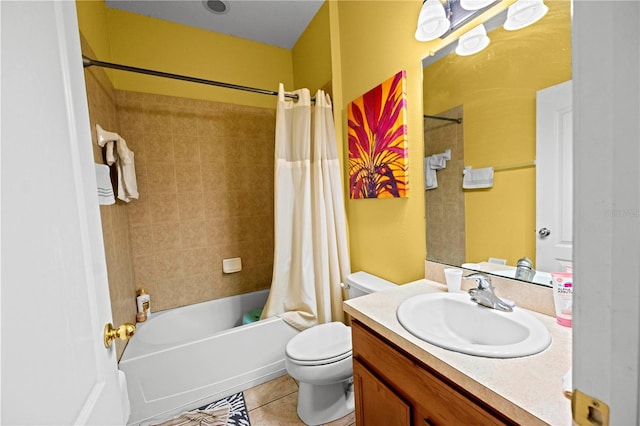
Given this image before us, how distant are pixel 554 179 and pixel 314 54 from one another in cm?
199

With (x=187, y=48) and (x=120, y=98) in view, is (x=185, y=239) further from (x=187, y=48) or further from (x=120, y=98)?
(x=187, y=48)

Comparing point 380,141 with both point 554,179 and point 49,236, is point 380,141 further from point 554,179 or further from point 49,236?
point 49,236

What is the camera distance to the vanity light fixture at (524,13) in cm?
90

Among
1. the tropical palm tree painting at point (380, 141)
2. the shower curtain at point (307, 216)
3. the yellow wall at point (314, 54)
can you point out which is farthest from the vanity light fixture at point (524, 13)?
the yellow wall at point (314, 54)

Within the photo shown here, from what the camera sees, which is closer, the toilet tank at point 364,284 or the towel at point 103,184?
the towel at point 103,184

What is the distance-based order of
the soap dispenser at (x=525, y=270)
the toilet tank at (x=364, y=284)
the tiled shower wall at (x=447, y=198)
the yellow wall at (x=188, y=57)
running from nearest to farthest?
the soap dispenser at (x=525, y=270), the tiled shower wall at (x=447, y=198), the toilet tank at (x=364, y=284), the yellow wall at (x=188, y=57)

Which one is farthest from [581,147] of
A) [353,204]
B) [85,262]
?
[353,204]

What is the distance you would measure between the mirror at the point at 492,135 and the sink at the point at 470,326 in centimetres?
21

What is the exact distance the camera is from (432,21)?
3.76 feet

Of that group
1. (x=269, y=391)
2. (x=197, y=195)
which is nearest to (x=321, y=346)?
(x=269, y=391)

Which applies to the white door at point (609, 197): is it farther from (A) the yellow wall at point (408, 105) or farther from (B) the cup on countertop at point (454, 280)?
(A) the yellow wall at point (408, 105)

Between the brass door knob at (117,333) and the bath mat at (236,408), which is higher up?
the brass door knob at (117,333)

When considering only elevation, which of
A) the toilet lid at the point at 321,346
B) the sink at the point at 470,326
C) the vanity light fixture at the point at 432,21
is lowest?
the toilet lid at the point at 321,346

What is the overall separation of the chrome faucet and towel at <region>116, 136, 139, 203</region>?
2055 millimetres
